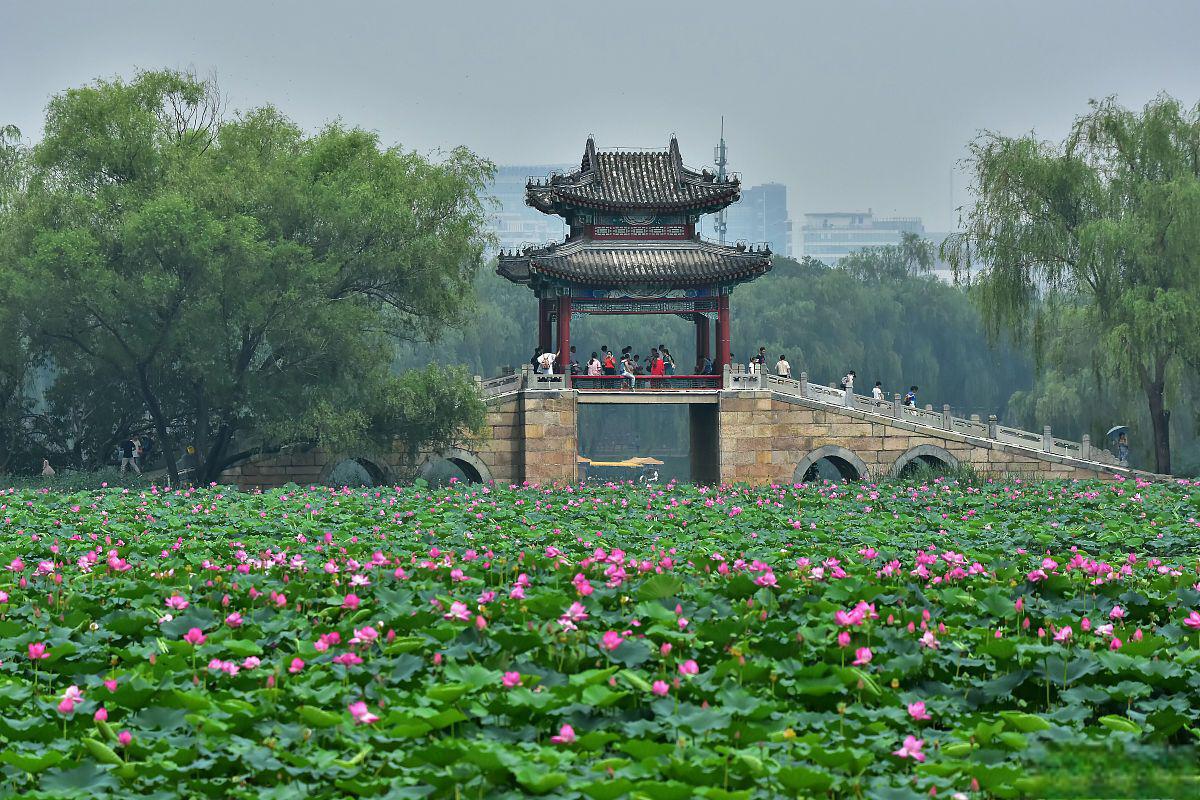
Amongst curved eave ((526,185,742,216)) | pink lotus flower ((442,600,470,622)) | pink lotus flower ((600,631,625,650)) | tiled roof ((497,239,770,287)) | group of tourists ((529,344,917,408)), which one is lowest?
pink lotus flower ((600,631,625,650))

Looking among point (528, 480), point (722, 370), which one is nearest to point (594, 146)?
point (722, 370)

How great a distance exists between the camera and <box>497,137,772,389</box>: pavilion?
83.1 ft

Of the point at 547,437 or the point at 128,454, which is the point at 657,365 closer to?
the point at 547,437

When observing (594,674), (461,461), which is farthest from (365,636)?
(461,461)

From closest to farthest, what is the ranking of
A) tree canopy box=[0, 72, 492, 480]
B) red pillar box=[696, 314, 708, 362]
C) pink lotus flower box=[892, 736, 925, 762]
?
pink lotus flower box=[892, 736, 925, 762]
tree canopy box=[0, 72, 492, 480]
red pillar box=[696, 314, 708, 362]

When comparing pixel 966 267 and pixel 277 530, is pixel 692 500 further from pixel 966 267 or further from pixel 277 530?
pixel 966 267

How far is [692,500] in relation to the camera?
16.5 m

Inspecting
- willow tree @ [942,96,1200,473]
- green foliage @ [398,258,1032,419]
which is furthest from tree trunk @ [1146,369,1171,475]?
green foliage @ [398,258,1032,419]

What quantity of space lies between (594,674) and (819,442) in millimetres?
20280

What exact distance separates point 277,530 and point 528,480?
12517 millimetres

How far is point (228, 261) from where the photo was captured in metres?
21.4

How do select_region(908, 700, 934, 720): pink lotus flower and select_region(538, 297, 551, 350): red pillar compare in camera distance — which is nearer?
select_region(908, 700, 934, 720): pink lotus flower

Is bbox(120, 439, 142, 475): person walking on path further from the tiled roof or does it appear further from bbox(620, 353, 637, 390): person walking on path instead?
bbox(620, 353, 637, 390): person walking on path

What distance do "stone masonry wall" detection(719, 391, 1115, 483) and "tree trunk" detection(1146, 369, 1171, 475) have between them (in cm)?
93
